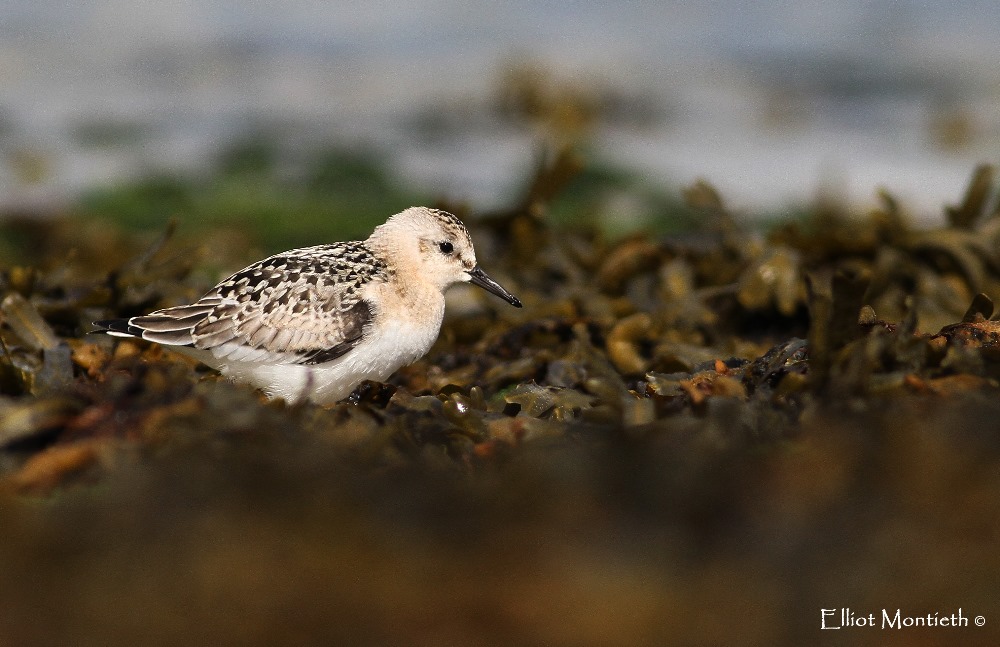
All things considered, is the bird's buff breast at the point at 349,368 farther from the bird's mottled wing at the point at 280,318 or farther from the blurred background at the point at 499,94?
the blurred background at the point at 499,94

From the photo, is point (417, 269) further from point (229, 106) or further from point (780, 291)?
point (229, 106)

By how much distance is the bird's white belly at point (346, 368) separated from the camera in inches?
143

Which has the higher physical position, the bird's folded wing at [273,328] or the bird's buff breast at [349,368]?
the bird's folded wing at [273,328]

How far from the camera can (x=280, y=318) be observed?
12.3 feet

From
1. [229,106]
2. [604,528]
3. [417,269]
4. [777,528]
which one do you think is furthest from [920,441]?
[229,106]

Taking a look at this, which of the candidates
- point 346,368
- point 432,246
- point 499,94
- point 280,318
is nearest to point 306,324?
point 280,318

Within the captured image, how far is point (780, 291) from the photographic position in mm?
4500

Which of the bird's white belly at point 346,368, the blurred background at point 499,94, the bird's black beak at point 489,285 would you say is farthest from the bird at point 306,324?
the blurred background at point 499,94

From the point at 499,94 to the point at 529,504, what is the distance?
27.9 ft

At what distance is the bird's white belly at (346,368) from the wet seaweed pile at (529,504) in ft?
1.02

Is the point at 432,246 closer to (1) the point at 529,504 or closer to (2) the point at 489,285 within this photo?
(2) the point at 489,285

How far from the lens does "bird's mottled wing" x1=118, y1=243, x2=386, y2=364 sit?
3.69 m

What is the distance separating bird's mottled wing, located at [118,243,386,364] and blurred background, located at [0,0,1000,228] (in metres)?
3.63

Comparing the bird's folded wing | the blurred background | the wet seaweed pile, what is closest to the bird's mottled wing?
the bird's folded wing
